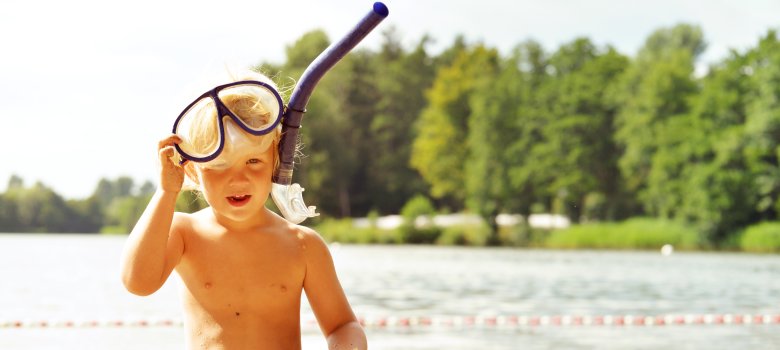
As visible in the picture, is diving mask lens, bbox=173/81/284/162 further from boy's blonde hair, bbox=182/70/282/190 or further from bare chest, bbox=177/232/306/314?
bare chest, bbox=177/232/306/314

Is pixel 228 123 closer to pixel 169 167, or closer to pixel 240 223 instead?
pixel 169 167

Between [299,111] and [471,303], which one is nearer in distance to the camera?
[299,111]

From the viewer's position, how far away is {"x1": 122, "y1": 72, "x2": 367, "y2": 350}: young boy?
268 cm

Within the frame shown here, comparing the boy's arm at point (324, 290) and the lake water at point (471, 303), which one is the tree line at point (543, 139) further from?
the boy's arm at point (324, 290)

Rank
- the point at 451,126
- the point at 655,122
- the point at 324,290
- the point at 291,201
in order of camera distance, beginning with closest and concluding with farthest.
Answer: the point at 291,201 < the point at 324,290 < the point at 655,122 < the point at 451,126

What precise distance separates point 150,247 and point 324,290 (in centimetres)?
49

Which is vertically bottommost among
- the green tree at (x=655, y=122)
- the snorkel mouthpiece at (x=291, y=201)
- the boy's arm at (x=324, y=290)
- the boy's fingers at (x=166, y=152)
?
the boy's arm at (x=324, y=290)

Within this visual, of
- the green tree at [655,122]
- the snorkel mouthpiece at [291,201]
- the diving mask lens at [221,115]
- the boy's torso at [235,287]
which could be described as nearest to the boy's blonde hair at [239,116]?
the diving mask lens at [221,115]

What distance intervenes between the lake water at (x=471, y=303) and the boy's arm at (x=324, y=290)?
2.85 metres

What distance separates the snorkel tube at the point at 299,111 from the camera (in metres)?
2.61

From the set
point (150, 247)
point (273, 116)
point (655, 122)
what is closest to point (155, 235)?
point (150, 247)

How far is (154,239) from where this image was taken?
2674 millimetres

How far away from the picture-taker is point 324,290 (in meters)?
2.97

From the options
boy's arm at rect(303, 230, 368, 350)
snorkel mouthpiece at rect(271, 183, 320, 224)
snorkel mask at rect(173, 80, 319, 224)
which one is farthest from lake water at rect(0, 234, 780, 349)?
snorkel mask at rect(173, 80, 319, 224)
